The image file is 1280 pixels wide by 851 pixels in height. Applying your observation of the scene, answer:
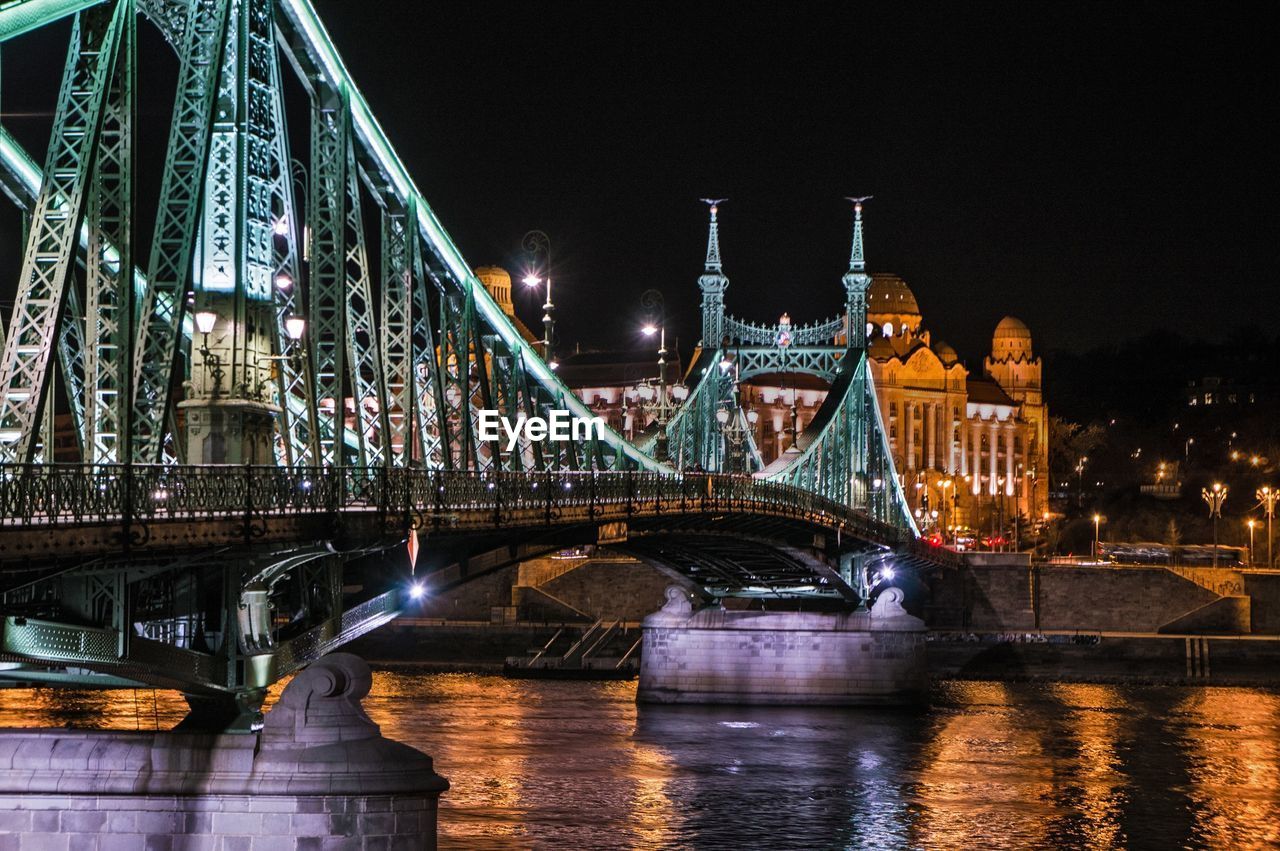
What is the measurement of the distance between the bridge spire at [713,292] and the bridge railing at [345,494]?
25.4 m

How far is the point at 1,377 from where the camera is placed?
2284cm

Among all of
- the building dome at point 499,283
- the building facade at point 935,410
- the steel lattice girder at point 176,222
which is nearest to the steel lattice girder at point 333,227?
the steel lattice girder at point 176,222

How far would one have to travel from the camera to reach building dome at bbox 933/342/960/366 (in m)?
164

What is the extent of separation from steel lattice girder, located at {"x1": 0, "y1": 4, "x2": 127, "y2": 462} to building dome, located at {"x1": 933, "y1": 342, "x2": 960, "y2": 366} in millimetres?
140597

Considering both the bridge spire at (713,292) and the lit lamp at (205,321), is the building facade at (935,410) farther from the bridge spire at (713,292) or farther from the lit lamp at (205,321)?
the lit lamp at (205,321)

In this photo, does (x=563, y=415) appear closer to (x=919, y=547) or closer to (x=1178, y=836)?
(x=1178, y=836)

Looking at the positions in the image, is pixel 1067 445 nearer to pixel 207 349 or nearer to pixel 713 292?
pixel 713 292

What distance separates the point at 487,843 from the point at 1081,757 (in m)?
21.3

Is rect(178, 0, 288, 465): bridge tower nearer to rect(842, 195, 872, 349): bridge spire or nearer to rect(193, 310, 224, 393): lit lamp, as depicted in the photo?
rect(193, 310, 224, 393): lit lamp

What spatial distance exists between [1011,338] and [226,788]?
163m

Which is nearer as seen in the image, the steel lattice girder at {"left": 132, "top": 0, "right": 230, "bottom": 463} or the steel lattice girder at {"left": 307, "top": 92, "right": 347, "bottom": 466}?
the steel lattice girder at {"left": 132, "top": 0, "right": 230, "bottom": 463}

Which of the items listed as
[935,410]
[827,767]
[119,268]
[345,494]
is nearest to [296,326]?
[345,494]

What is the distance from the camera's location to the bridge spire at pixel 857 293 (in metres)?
89.7

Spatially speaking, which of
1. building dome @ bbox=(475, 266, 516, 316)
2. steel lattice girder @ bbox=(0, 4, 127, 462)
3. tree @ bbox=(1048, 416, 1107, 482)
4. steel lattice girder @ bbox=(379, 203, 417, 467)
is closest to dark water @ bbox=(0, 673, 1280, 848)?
steel lattice girder @ bbox=(379, 203, 417, 467)
